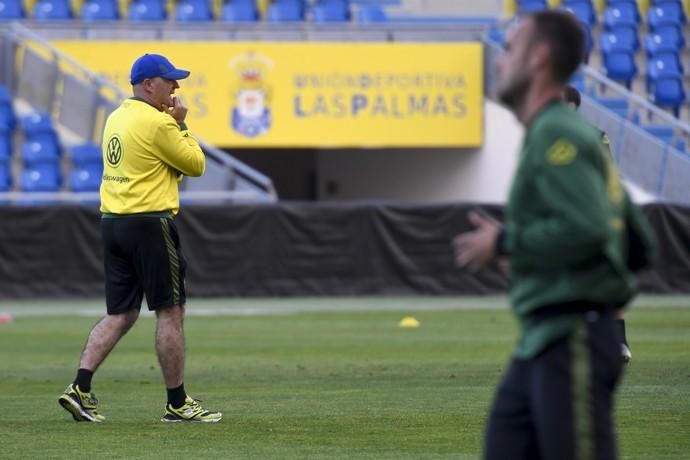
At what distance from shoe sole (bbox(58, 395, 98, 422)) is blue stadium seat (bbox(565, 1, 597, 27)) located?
74.3 ft

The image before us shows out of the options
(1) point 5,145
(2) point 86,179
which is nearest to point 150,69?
(2) point 86,179

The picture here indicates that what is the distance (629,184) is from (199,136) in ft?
25.6

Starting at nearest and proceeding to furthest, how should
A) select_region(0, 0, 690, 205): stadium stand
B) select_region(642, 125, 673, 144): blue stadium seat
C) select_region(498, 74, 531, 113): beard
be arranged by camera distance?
select_region(498, 74, 531, 113): beard, select_region(0, 0, 690, 205): stadium stand, select_region(642, 125, 673, 144): blue stadium seat

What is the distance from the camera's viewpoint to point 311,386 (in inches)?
462

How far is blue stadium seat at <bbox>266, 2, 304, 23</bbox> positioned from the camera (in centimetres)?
3019

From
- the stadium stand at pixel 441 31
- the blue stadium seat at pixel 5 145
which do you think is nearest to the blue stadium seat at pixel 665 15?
the stadium stand at pixel 441 31

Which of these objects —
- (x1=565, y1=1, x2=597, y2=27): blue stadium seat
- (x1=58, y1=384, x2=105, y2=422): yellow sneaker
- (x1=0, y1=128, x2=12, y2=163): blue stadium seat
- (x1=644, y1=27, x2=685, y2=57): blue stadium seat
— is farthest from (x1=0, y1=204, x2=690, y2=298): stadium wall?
(x1=58, y1=384, x2=105, y2=422): yellow sneaker

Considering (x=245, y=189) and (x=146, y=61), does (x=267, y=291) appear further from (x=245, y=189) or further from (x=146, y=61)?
(x=146, y=61)

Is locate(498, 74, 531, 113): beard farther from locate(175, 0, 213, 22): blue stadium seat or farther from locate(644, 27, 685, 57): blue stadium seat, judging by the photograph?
locate(644, 27, 685, 57): blue stadium seat

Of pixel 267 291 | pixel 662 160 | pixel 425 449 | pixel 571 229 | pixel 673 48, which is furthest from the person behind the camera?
pixel 673 48

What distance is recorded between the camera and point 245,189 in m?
25.0

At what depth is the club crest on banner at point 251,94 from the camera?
2842 cm

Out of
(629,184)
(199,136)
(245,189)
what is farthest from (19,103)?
(629,184)

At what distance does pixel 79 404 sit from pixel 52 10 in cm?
2075
